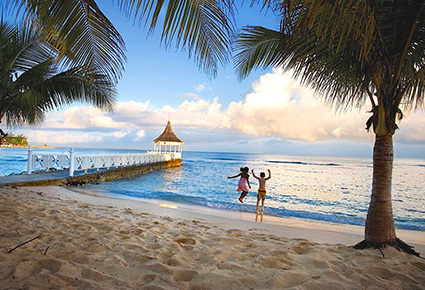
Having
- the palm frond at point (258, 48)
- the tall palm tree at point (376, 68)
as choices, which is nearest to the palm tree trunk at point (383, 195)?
the tall palm tree at point (376, 68)

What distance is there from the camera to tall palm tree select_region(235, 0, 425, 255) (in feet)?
10.6

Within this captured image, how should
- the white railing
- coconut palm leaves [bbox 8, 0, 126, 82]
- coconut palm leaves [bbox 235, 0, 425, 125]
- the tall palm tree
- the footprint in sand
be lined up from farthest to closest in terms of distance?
the white railing
the tall palm tree
coconut palm leaves [bbox 235, 0, 425, 125]
the footprint in sand
coconut palm leaves [bbox 8, 0, 126, 82]

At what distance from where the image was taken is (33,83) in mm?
7234

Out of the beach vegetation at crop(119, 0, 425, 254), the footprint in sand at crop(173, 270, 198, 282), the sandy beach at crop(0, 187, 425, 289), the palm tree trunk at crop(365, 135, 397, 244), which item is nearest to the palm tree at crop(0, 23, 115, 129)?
the sandy beach at crop(0, 187, 425, 289)

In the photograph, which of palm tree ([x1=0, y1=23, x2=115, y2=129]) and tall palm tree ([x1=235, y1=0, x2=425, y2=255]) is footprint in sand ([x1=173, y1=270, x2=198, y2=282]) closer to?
tall palm tree ([x1=235, y1=0, x2=425, y2=255])

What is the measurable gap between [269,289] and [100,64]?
2883 mm

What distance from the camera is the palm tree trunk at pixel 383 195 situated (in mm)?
3867

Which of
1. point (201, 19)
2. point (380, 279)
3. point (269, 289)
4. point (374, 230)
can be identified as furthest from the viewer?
point (374, 230)

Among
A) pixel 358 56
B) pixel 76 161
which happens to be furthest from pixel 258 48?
pixel 76 161

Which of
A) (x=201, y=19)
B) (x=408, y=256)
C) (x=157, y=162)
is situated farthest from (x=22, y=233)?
(x=157, y=162)

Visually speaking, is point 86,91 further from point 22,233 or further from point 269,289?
point 269,289

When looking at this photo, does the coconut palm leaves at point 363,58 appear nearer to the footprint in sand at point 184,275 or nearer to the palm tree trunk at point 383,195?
the palm tree trunk at point 383,195

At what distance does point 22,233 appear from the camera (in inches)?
153

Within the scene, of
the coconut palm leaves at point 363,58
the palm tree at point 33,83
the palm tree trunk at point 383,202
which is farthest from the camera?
the palm tree at point 33,83
